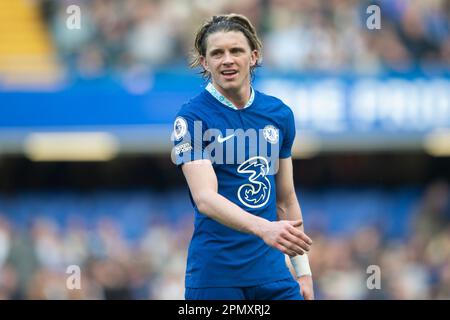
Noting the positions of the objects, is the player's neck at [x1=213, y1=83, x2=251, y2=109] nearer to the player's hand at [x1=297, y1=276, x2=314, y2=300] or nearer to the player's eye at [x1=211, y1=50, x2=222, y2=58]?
the player's eye at [x1=211, y1=50, x2=222, y2=58]

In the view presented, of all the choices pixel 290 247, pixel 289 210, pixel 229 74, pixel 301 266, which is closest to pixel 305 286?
pixel 301 266

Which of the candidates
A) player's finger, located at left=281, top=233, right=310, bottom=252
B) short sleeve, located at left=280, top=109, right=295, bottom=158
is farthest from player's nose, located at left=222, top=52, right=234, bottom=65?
player's finger, located at left=281, top=233, right=310, bottom=252

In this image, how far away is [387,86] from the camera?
14.2 m

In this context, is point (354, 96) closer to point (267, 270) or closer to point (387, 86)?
point (387, 86)

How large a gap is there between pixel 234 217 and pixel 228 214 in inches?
1.2

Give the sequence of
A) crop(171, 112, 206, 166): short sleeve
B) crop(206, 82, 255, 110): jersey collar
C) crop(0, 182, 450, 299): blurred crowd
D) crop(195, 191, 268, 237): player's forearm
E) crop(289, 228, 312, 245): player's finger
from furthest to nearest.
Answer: crop(0, 182, 450, 299): blurred crowd < crop(206, 82, 255, 110): jersey collar < crop(171, 112, 206, 166): short sleeve < crop(195, 191, 268, 237): player's forearm < crop(289, 228, 312, 245): player's finger

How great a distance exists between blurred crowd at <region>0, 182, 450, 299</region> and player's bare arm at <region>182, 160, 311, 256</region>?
6938 mm

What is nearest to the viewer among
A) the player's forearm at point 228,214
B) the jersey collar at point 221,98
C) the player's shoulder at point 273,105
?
the player's forearm at point 228,214

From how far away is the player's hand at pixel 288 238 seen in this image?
190 inches

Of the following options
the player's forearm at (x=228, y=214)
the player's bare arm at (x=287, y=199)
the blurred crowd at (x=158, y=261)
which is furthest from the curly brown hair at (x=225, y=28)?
the blurred crowd at (x=158, y=261)

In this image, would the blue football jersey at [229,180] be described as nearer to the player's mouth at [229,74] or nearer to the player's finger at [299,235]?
the player's mouth at [229,74]

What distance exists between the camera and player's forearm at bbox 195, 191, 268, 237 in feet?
16.4

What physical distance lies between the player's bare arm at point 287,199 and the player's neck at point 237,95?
36 centimetres

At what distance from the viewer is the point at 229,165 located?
530 cm
